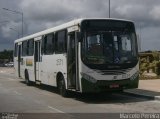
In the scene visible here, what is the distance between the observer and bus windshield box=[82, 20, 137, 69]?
1803 cm

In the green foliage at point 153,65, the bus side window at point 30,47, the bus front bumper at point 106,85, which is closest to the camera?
the bus front bumper at point 106,85

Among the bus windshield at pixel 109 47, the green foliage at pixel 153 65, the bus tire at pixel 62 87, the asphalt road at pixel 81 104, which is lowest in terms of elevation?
the asphalt road at pixel 81 104

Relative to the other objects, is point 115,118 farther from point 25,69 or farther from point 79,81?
point 25,69

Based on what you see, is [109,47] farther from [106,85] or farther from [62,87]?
[62,87]

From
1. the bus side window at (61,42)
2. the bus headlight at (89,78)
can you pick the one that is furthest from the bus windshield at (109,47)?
the bus side window at (61,42)

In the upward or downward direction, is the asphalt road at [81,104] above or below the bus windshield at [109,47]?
below

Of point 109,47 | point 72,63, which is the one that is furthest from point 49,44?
point 109,47

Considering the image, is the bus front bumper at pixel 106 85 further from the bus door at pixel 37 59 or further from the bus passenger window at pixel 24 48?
the bus passenger window at pixel 24 48

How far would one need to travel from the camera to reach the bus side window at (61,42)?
799 inches

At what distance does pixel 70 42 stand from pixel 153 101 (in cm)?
429

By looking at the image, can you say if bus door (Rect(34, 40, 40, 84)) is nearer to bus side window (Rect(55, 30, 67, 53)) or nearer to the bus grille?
bus side window (Rect(55, 30, 67, 53))

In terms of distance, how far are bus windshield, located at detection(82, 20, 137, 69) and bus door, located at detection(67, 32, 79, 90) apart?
0.68 m

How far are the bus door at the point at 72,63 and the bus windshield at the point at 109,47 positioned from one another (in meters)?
0.68

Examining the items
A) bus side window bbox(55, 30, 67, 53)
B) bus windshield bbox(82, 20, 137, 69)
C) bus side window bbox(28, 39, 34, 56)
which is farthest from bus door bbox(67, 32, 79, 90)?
bus side window bbox(28, 39, 34, 56)
